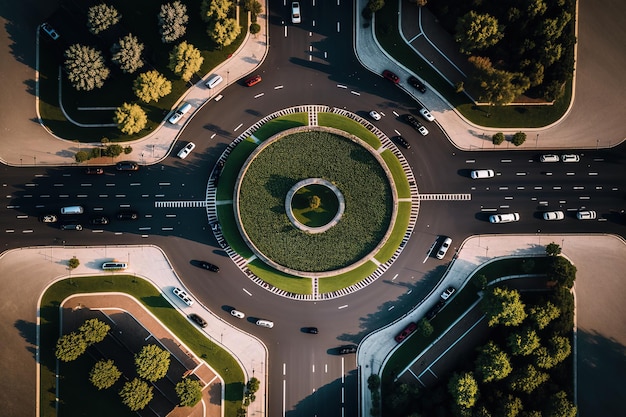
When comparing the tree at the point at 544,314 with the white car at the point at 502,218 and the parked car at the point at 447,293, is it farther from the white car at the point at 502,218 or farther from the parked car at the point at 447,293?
the white car at the point at 502,218

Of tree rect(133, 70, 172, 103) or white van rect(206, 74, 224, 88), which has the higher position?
white van rect(206, 74, 224, 88)

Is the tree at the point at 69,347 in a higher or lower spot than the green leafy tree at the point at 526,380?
higher

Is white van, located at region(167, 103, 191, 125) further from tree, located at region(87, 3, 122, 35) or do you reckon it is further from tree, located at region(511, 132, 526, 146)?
tree, located at region(511, 132, 526, 146)

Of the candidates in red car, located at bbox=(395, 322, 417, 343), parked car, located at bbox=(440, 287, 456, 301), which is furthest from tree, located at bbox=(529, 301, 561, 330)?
red car, located at bbox=(395, 322, 417, 343)

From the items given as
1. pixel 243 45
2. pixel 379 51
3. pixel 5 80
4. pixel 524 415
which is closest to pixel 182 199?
pixel 243 45

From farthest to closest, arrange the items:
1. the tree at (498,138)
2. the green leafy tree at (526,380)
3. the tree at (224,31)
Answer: the tree at (498,138) → the tree at (224,31) → the green leafy tree at (526,380)

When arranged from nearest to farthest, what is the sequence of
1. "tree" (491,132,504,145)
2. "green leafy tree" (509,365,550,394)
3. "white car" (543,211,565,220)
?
"green leafy tree" (509,365,550,394), "tree" (491,132,504,145), "white car" (543,211,565,220)

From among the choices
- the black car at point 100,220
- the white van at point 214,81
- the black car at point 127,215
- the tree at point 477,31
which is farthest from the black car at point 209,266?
the tree at point 477,31
